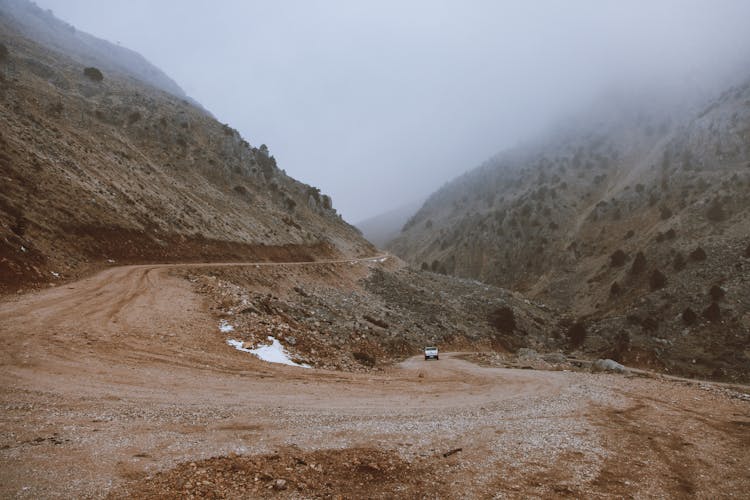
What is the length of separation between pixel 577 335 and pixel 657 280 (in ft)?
50.7

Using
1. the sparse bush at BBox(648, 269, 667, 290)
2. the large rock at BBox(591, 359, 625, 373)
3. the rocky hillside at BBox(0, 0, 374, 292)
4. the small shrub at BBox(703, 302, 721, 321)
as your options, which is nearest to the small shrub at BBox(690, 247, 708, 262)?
the sparse bush at BBox(648, 269, 667, 290)

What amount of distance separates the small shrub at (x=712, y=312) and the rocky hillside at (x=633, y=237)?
5.6 inches

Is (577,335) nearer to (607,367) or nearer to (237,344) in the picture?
(607,367)

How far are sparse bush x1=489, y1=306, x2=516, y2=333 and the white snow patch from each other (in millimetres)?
33787

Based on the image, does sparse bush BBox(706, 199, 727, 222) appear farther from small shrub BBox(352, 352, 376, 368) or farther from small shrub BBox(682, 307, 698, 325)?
small shrub BBox(352, 352, 376, 368)

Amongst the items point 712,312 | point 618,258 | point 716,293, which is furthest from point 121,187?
point 618,258

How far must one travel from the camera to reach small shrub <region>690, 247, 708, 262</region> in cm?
5312

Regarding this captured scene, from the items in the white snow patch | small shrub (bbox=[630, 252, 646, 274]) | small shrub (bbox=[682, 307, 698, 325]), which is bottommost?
the white snow patch

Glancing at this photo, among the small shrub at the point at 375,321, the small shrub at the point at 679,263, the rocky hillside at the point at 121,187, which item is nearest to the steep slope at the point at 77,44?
the rocky hillside at the point at 121,187

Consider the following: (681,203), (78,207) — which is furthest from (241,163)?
(681,203)

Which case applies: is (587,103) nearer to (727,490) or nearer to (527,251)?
(527,251)

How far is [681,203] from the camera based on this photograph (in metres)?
70.0

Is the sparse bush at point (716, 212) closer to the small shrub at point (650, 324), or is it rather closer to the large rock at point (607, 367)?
the small shrub at point (650, 324)

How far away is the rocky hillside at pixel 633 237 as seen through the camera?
43.9 metres
